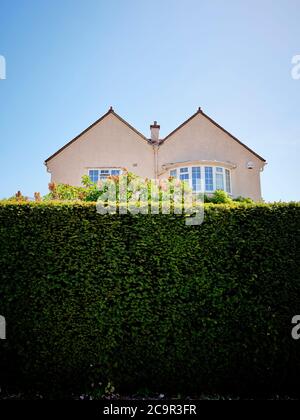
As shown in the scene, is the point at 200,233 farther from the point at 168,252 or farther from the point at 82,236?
the point at 82,236

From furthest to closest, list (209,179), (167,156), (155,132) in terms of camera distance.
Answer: (155,132) < (167,156) < (209,179)

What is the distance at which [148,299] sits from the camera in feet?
15.9

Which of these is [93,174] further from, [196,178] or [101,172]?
[196,178]

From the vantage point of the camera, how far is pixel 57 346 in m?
4.74

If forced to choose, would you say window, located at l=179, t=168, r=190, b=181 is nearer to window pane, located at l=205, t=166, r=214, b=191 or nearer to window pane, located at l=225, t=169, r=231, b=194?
window pane, located at l=205, t=166, r=214, b=191

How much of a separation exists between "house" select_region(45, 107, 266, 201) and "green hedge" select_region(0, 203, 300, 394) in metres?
15.1

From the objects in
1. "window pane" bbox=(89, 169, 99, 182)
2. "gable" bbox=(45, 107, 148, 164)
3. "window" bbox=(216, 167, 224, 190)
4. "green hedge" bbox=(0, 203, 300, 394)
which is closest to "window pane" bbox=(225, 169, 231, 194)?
"window" bbox=(216, 167, 224, 190)

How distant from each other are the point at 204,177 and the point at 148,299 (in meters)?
16.1

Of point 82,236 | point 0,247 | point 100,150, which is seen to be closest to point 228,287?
point 82,236

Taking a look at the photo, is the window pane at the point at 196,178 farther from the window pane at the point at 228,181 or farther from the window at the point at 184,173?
the window pane at the point at 228,181

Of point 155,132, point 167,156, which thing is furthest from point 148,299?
point 155,132
